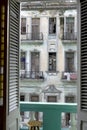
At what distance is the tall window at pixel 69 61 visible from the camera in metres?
9.59

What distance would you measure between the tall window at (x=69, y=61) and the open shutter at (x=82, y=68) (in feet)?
24.0

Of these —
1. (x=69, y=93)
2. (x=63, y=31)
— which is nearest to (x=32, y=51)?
(x=63, y=31)

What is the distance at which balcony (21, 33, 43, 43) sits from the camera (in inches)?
383

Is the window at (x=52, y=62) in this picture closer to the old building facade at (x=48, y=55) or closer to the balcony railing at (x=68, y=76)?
the old building facade at (x=48, y=55)

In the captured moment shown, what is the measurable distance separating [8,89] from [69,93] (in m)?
7.95

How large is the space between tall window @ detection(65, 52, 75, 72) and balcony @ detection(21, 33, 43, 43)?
3.50 ft

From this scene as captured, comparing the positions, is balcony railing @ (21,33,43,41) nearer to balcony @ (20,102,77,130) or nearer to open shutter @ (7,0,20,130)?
balcony @ (20,102,77,130)

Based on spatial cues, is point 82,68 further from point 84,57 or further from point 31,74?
point 31,74

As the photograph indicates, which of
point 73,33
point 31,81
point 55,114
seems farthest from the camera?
point 31,81

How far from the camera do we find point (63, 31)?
32.2 ft

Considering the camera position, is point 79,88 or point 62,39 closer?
point 79,88

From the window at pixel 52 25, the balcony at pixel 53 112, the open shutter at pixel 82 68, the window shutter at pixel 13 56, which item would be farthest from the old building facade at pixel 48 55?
the open shutter at pixel 82 68

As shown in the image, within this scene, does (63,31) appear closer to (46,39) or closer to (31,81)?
(46,39)

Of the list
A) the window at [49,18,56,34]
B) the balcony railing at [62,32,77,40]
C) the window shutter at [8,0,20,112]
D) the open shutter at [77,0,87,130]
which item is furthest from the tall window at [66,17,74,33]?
the open shutter at [77,0,87,130]
